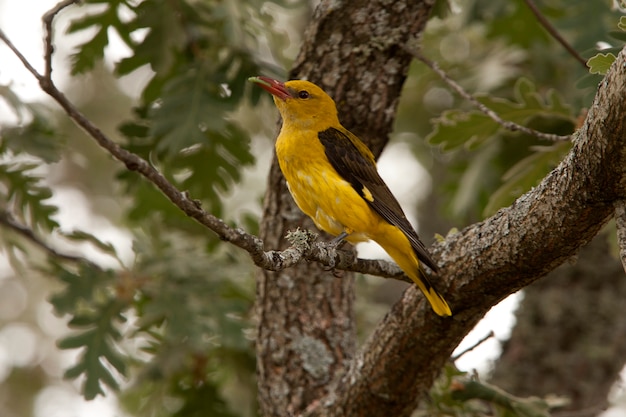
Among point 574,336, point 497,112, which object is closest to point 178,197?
point 497,112

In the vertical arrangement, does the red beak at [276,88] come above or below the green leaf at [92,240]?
above

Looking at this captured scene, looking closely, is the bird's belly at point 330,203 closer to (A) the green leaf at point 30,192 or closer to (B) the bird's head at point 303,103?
(B) the bird's head at point 303,103

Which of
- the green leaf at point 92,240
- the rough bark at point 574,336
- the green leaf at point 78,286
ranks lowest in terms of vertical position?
the green leaf at point 78,286

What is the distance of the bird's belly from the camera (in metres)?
3.75

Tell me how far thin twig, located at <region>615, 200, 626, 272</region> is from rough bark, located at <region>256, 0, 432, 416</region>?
1582 millimetres

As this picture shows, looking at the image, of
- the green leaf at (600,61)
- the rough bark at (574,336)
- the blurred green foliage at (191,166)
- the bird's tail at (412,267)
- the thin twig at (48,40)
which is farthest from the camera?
the rough bark at (574,336)

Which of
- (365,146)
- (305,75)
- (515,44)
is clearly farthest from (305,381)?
(515,44)

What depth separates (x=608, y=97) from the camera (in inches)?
93.1

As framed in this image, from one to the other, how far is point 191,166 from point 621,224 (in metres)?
2.87

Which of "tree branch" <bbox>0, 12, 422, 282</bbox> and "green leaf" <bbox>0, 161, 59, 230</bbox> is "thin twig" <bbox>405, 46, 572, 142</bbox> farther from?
"green leaf" <bbox>0, 161, 59, 230</bbox>

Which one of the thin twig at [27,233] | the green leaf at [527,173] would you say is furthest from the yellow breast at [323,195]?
the thin twig at [27,233]

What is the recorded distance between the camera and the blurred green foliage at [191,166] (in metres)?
4.25

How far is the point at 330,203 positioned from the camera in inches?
148

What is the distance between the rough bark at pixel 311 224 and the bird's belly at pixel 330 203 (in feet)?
0.86
